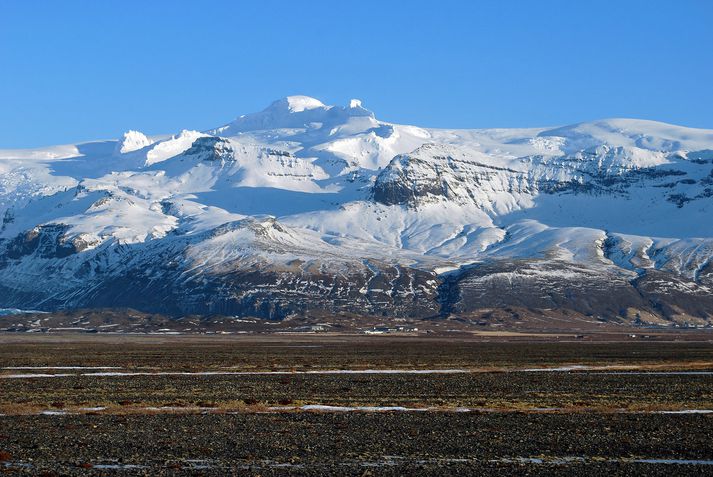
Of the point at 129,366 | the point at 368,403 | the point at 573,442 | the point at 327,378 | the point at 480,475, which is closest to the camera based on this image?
the point at 480,475

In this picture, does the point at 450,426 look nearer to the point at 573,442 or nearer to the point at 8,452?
the point at 573,442

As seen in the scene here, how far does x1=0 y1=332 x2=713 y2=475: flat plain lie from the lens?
38594 mm

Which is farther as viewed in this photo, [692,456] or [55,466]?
[692,456]

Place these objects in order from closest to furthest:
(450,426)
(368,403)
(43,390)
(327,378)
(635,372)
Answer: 1. (450,426)
2. (368,403)
3. (43,390)
4. (327,378)
5. (635,372)

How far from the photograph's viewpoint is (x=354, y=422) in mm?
49938

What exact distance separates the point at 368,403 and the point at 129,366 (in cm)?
4118

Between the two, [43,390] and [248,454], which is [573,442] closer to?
[248,454]

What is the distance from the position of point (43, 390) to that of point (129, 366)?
28002 mm

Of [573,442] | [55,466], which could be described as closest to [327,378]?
[573,442]

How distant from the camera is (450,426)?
4841cm

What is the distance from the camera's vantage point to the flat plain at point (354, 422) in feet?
127

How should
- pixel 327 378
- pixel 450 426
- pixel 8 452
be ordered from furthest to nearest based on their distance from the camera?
pixel 327 378 < pixel 450 426 < pixel 8 452

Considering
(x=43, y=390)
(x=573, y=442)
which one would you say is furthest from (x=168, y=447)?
(x=43, y=390)

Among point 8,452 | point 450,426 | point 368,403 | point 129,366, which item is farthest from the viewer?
point 129,366
